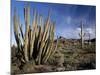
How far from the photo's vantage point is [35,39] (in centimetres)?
265

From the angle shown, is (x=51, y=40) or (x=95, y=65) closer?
(x=51, y=40)

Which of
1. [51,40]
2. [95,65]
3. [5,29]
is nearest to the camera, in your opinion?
[5,29]

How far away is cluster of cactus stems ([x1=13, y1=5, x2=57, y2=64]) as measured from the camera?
259 centimetres

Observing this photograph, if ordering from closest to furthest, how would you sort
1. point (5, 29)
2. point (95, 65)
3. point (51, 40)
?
1. point (5, 29)
2. point (51, 40)
3. point (95, 65)

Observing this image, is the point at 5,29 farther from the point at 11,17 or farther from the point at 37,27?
the point at 37,27

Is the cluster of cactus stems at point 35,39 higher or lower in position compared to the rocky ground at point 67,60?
higher

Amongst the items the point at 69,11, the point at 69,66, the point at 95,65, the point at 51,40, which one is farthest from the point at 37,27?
the point at 95,65

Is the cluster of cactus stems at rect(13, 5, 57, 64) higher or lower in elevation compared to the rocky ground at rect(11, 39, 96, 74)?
higher

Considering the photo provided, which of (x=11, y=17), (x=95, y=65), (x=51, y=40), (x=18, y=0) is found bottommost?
(x=95, y=65)

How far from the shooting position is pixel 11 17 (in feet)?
8.37

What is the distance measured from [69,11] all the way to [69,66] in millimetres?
717

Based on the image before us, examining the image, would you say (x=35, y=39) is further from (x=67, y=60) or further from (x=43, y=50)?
(x=67, y=60)

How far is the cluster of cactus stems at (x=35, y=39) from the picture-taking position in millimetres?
2586

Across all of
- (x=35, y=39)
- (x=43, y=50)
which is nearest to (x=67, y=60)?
(x=43, y=50)
